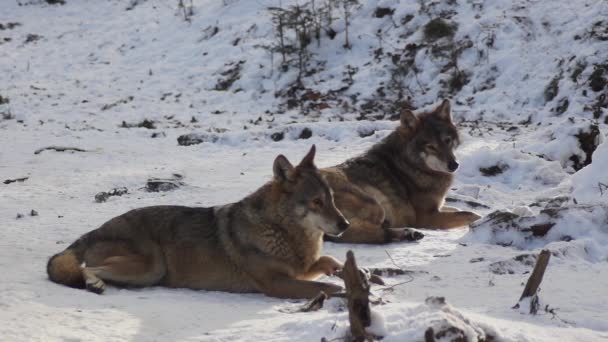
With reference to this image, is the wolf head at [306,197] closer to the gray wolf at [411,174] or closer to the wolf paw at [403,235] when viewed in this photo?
the wolf paw at [403,235]

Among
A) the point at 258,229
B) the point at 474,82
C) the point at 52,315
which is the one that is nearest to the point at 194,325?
the point at 52,315

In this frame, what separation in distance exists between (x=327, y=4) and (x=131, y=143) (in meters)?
8.18

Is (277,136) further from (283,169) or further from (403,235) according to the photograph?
(283,169)

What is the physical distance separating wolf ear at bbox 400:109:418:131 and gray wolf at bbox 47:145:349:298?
10.7ft

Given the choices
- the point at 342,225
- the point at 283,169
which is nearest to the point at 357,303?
the point at 342,225

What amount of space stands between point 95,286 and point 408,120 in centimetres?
511

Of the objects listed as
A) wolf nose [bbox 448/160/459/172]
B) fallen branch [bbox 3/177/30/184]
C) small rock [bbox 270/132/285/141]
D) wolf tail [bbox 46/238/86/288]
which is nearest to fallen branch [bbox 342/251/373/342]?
wolf tail [bbox 46/238/86/288]

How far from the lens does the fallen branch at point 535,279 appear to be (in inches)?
194

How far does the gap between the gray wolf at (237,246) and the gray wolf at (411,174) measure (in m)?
2.17

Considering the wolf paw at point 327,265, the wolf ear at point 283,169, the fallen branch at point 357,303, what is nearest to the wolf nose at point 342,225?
the wolf paw at point 327,265

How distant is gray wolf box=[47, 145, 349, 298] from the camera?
6910 mm

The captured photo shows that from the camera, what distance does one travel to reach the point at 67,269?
265 inches

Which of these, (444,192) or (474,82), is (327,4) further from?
(444,192)

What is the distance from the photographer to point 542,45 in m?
17.0
